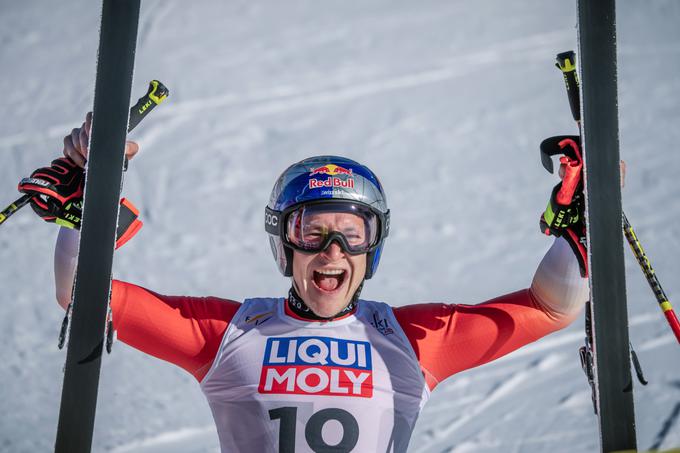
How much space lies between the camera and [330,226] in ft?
9.23

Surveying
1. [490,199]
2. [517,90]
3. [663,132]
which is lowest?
[490,199]

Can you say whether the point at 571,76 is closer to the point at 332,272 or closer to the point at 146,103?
the point at 332,272

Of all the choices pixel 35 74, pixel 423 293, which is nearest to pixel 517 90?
pixel 423 293

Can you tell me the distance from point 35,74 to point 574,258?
822 centimetres

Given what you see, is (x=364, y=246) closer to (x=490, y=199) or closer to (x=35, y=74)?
(x=490, y=199)

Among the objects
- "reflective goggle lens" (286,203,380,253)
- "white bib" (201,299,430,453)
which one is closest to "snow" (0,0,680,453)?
"white bib" (201,299,430,453)

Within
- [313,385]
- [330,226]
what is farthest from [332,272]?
[313,385]

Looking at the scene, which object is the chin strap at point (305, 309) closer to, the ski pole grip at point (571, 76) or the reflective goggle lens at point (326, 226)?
the reflective goggle lens at point (326, 226)

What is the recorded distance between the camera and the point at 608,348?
239 centimetres

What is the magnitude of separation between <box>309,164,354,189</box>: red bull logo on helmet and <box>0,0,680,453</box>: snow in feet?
8.56

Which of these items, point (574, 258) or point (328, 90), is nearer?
point (574, 258)

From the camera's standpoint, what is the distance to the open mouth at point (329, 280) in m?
2.88

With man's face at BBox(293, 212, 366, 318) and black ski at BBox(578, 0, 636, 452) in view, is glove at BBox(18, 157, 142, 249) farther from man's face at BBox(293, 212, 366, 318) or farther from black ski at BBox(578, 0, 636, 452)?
black ski at BBox(578, 0, 636, 452)

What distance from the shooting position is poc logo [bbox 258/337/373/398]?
2.70 m
